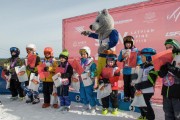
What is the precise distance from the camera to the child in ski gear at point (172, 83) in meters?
3.77

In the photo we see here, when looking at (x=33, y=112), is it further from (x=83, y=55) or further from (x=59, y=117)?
(x=83, y=55)

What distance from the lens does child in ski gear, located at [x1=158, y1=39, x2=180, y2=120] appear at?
377 cm

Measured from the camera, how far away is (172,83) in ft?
12.6

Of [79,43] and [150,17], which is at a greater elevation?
[150,17]

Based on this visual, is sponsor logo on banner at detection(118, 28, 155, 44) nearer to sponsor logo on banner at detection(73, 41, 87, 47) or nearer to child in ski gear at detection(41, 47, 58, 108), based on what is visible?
sponsor logo on banner at detection(73, 41, 87, 47)

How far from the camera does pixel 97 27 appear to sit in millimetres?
5395

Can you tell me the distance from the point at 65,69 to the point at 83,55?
539mm

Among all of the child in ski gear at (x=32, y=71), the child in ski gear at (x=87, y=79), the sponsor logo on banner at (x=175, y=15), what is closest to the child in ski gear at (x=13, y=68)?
the child in ski gear at (x=32, y=71)

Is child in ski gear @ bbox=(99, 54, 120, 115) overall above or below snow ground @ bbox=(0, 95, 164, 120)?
above

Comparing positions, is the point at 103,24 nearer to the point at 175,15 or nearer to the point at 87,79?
the point at 87,79

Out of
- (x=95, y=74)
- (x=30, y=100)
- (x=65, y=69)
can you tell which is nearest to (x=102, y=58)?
(x=95, y=74)

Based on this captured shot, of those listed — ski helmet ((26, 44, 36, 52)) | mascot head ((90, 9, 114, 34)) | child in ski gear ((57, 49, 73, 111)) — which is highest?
mascot head ((90, 9, 114, 34))

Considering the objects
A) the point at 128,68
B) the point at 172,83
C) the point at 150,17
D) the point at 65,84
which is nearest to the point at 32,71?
the point at 65,84

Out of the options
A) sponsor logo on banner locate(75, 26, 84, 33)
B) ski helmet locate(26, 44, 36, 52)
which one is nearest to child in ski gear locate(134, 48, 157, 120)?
ski helmet locate(26, 44, 36, 52)
